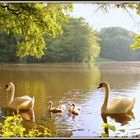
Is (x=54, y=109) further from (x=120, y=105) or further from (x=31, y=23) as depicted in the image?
(x=31, y=23)

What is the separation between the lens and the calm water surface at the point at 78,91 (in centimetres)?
399

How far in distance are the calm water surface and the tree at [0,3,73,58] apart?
0.25 metres

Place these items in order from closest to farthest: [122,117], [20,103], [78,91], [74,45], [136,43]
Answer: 1. [136,43]
2. [74,45]
3. [122,117]
4. [20,103]
5. [78,91]

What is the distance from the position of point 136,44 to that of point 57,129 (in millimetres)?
1080

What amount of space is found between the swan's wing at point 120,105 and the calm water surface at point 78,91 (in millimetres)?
92

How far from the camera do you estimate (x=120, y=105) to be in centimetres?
493

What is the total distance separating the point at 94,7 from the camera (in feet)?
11.4

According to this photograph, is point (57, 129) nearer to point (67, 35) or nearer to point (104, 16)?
point (67, 35)

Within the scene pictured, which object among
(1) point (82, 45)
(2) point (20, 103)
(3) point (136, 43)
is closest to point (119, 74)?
(1) point (82, 45)

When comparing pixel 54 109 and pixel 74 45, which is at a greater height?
pixel 74 45

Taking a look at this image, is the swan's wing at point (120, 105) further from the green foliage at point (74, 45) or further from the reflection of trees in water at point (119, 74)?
the green foliage at point (74, 45)

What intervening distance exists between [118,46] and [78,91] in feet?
5.73

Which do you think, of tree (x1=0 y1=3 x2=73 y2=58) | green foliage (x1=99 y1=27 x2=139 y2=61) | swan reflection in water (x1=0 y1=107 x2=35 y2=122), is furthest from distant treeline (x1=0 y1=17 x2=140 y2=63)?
swan reflection in water (x1=0 y1=107 x2=35 y2=122)

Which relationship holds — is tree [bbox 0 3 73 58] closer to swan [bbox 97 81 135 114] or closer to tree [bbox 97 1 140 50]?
tree [bbox 97 1 140 50]
